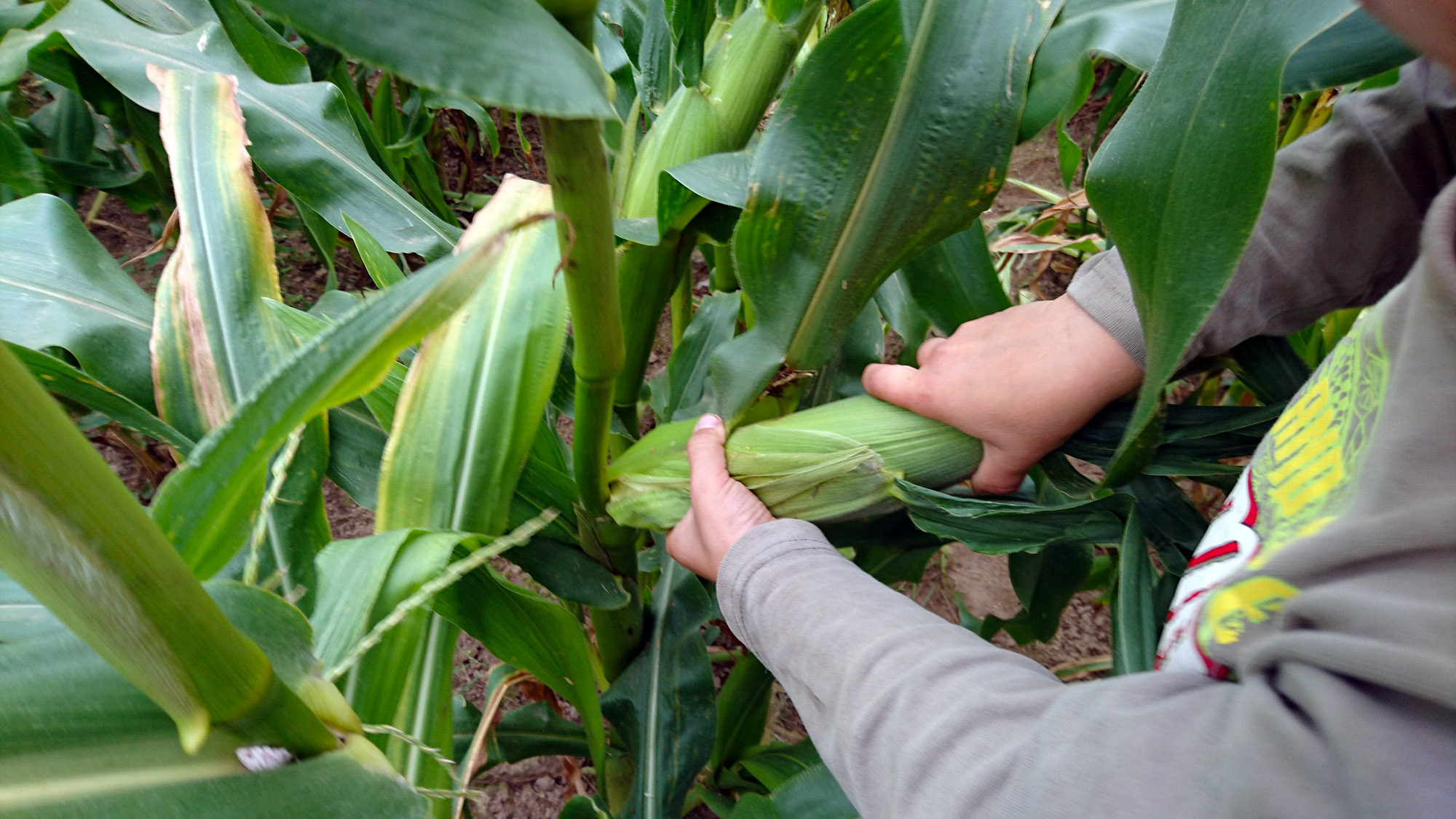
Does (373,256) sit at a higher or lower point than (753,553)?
higher

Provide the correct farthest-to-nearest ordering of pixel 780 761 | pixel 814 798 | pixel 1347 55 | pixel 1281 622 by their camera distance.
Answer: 1. pixel 780 761
2. pixel 814 798
3. pixel 1347 55
4. pixel 1281 622

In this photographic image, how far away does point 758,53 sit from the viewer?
1.70 ft

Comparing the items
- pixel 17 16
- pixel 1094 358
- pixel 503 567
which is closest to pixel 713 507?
pixel 1094 358

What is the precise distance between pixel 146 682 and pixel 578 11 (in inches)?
8.6

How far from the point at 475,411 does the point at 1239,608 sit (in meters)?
0.42

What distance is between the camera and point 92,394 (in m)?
0.41

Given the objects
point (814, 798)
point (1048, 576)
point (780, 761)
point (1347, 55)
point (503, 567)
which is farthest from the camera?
point (503, 567)

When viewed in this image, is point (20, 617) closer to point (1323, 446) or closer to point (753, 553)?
point (753, 553)

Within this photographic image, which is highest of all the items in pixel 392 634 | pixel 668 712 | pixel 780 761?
pixel 392 634

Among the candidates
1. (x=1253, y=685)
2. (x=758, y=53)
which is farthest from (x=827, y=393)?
(x=1253, y=685)

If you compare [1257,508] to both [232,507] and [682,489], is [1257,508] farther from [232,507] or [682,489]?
[232,507]

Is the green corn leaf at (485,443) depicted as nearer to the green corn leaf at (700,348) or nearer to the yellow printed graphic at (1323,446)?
the green corn leaf at (700,348)

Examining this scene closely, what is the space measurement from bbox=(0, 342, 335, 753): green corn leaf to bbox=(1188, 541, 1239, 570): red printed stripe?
0.43 metres

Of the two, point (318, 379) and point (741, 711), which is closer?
point (318, 379)
